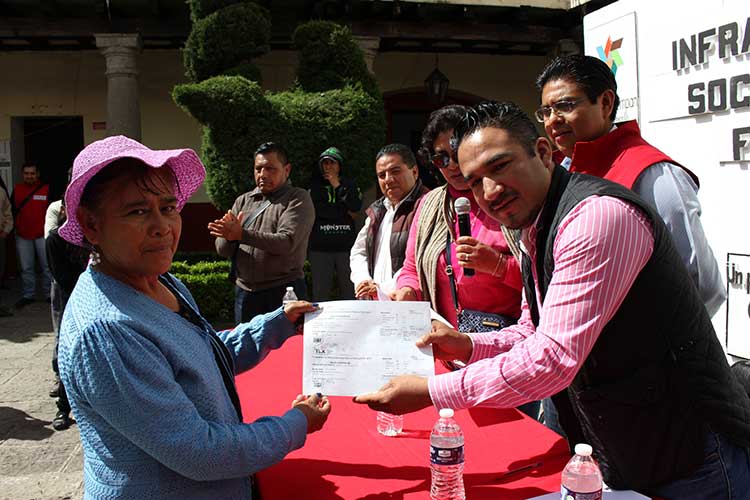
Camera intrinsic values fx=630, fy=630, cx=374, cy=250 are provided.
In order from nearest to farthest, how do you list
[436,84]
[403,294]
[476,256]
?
[476,256]
[403,294]
[436,84]

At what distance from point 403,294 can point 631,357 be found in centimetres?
166

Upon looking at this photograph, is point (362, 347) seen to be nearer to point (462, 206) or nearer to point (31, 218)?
point (462, 206)

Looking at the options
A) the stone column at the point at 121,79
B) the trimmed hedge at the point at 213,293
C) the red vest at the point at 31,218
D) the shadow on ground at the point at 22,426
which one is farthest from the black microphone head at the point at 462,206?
the red vest at the point at 31,218

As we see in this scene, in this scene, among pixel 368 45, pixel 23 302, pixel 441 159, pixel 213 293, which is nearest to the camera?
pixel 441 159

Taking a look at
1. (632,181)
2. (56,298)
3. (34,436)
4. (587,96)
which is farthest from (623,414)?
(56,298)

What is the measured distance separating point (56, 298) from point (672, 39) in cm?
514

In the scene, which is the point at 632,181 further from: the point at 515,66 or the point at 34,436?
the point at 515,66

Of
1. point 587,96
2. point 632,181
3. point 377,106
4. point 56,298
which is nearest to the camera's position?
point 632,181

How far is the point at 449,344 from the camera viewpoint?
2182mm

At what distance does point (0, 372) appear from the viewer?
6.42m

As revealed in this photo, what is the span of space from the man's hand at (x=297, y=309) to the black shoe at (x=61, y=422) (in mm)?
3495

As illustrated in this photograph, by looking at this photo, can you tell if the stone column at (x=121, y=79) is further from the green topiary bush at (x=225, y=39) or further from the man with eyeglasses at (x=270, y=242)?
the man with eyeglasses at (x=270, y=242)

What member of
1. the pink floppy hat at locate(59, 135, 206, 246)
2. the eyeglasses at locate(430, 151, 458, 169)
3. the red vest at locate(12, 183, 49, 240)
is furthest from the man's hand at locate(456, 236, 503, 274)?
the red vest at locate(12, 183, 49, 240)

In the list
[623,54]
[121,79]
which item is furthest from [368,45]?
[623,54]
